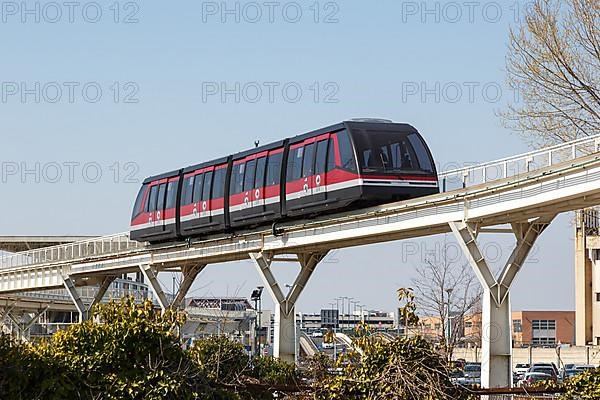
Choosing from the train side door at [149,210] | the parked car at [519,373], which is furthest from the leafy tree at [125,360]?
the parked car at [519,373]

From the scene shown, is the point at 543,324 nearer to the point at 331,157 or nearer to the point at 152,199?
the point at 152,199

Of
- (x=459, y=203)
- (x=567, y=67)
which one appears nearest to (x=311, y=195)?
(x=459, y=203)

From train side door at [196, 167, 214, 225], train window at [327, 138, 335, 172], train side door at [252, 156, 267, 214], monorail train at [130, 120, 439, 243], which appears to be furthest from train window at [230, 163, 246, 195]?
train window at [327, 138, 335, 172]

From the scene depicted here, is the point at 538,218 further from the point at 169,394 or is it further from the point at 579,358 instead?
the point at 579,358

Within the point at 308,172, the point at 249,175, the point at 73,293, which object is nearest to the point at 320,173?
the point at 308,172

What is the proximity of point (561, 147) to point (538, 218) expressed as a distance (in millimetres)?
2024

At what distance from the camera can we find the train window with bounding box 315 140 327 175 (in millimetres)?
28453

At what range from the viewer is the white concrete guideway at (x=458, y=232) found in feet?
67.7

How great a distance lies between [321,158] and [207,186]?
7.97 meters

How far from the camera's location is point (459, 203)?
23.0 metres

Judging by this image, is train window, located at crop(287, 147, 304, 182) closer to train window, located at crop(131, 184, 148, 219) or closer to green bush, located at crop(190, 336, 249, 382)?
green bush, located at crop(190, 336, 249, 382)

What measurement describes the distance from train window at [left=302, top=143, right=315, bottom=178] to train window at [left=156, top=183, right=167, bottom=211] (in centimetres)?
1063

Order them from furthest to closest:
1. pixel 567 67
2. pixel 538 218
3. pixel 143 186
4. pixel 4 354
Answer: pixel 143 186 → pixel 567 67 → pixel 538 218 → pixel 4 354

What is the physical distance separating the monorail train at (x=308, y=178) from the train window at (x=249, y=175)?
0.10 feet
